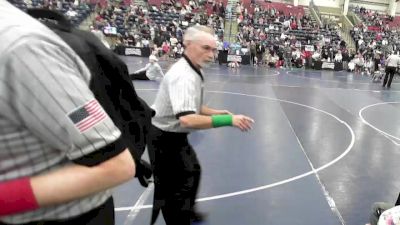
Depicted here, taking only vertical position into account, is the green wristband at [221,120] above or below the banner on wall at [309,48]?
below

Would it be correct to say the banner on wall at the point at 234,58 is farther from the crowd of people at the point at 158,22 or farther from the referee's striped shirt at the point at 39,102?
the referee's striped shirt at the point at 39,102

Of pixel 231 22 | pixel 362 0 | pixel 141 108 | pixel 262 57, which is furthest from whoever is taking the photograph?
pixel 362 0

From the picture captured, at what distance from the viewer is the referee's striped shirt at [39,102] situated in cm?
87

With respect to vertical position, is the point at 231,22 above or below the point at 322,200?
above

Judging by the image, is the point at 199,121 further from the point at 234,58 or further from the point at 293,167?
the point at 234,58

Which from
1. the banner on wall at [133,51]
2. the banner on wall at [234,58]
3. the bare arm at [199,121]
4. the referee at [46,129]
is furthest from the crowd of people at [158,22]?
the referee at [46,129]

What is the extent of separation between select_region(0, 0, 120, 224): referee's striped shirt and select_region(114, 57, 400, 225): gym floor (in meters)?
3.24

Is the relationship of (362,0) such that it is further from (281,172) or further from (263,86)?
(281,172)

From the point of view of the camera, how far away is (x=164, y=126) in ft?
10.4

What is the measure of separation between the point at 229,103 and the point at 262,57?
15.1 meters

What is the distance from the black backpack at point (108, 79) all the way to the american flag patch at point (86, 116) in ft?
0.53

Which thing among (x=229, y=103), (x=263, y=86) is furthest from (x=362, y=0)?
(x=229, y=103)

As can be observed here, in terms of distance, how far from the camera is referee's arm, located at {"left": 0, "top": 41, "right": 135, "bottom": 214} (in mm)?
873

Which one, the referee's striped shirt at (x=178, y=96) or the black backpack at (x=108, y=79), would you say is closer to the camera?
the black backpack at (x=108, y=79)
